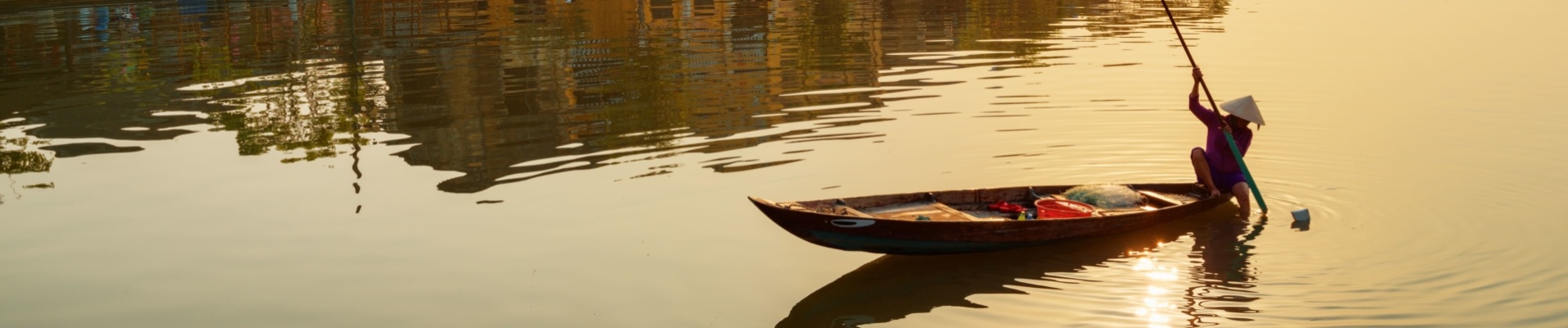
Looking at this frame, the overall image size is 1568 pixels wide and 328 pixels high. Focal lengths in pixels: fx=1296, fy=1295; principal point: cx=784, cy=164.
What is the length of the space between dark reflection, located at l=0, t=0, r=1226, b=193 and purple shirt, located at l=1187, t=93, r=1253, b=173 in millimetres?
5114

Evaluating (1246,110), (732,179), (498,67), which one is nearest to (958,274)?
(1246,110)

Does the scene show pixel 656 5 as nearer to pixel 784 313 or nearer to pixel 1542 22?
pixel 1542 22

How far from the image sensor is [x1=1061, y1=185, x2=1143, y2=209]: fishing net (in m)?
A: 11.8

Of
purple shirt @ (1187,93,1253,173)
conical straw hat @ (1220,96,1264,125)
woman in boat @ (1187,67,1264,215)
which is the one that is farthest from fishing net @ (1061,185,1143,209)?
conical straw hat @ (1220,96,1264,125)

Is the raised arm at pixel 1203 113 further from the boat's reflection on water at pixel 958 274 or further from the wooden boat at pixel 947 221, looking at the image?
the boat's reflection on water at pixel 958 274

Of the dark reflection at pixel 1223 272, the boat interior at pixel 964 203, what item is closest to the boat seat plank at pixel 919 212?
the boat interior at pixel 964 203

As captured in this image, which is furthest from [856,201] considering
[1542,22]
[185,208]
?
[1542,22]

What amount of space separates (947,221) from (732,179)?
14.8ft

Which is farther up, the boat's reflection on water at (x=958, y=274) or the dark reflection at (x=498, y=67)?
the dark reflection at (x=498, y=67)

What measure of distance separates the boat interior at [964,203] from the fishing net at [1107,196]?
6 centimetres

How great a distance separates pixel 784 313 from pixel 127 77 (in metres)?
19.6

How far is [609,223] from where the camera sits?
41.5ft

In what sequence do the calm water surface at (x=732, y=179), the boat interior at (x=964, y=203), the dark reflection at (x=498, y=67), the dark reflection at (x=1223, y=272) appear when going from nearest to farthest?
the dark reflection at (x=1223, y=272)
the calm water surface at (x=732, y=179)
the boat interior at (x=964, y=203)
the dark reflection at (x=498, y=67)

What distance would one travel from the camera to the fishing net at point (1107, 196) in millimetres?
11781
